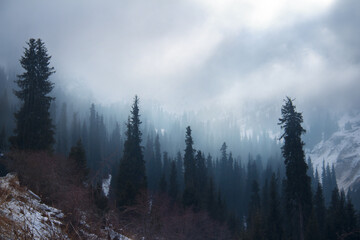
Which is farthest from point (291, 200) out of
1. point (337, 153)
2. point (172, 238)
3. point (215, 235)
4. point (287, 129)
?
point (337, 153)

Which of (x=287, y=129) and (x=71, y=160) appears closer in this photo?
(x=71, y=160)

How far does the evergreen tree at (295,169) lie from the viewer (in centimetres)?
2877

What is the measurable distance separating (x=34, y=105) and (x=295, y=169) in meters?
26.6

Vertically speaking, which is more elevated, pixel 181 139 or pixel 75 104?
pixel 75 104

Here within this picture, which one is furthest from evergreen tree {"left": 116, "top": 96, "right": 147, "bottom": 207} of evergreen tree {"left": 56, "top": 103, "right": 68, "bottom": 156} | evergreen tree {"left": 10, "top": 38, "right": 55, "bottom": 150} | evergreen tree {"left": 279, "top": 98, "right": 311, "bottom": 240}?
evergreen tree {"left": 56, "top": 103, "right": 68, "bottom": 156}

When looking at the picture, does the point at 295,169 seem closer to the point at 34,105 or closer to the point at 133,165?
the point at 133,165

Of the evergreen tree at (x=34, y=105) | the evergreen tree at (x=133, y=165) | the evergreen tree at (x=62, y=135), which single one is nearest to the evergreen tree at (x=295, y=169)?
the evergreen tree at (x=133, y=165)

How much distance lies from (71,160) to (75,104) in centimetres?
12471

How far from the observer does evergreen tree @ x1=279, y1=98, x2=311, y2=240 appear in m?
28.8

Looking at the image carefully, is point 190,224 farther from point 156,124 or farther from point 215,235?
point 156,124

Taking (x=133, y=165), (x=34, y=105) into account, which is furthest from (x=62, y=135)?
(x=34, y=105)

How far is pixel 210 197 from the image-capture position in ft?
143

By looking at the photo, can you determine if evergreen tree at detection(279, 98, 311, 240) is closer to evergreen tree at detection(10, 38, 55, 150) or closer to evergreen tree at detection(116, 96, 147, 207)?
evergreen tree at detection(116, 96, 147, 207)

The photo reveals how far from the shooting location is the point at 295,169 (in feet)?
96.1
